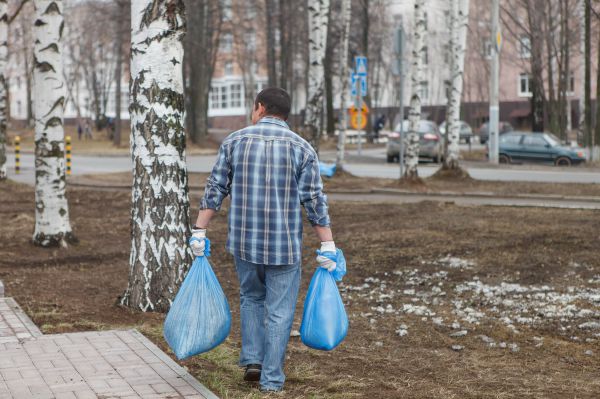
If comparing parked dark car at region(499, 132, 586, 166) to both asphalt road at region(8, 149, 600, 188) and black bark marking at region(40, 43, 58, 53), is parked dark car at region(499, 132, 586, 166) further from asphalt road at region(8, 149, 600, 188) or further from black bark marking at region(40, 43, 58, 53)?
black bark marking at region(40, 43, 58, 53)

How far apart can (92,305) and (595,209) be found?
32.7ft

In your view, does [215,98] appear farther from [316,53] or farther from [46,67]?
[46,67]

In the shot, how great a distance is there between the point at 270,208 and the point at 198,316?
0.78 m

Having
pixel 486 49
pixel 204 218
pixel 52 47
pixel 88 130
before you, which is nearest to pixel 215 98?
pixel 88 130

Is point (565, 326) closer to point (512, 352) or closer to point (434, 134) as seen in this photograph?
point (512, 352)

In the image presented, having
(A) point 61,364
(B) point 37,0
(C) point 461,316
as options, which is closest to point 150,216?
(A) point 61,364

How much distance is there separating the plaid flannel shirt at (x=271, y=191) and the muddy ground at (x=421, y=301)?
0.83 m

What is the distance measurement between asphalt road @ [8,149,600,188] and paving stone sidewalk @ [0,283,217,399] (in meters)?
18.1

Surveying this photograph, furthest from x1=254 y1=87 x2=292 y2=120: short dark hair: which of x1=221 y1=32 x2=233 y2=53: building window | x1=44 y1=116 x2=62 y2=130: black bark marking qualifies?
x1=221 y1=32 x2=233 y2=53: building window

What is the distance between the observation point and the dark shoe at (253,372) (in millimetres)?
5526

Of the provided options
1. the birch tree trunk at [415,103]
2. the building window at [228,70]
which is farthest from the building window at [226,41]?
the birch tree trunk at [415,103]

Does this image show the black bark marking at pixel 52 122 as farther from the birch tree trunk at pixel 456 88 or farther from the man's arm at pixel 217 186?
the birch tree trunk at pixel 456 88

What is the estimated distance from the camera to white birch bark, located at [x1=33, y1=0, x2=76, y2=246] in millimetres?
11500

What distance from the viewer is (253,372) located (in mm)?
5523
